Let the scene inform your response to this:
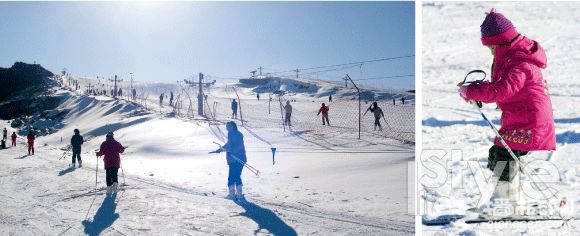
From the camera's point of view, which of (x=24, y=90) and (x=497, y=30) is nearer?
(x=497, y=30)

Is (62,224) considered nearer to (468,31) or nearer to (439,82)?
(439,82)

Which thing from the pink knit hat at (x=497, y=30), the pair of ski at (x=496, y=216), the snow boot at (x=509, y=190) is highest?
the pink knit hat at (x=497, y=30)

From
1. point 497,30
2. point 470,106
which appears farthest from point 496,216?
point 470,106

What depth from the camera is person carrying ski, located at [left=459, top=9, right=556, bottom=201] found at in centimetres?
331

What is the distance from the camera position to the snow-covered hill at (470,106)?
168 inches

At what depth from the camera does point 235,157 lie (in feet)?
22.4

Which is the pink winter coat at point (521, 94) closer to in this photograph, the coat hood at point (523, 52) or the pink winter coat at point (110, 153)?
the coat hood at point (523, 52)

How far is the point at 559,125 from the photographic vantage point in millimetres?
6914

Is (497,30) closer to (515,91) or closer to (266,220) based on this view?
(515,91)

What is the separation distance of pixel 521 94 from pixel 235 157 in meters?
4.39

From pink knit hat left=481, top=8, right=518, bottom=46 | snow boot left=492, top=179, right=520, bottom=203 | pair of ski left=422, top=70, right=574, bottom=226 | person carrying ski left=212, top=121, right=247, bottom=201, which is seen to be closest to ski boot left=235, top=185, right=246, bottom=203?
person carrying ski left=212, top=121, right=247, bottom=201

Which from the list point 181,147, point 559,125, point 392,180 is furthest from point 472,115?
point 181,147

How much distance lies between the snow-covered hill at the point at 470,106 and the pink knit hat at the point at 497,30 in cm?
152

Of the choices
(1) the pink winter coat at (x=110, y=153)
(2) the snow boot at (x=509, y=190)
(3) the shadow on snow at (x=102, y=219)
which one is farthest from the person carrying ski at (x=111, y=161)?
(2) the snow boot at (x=509, y=190)
